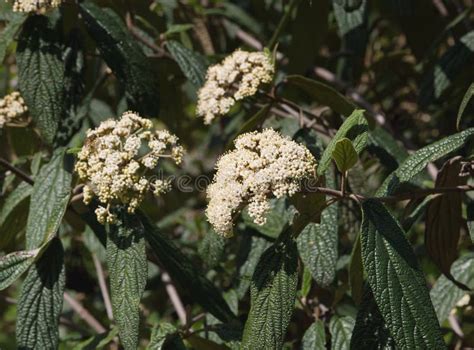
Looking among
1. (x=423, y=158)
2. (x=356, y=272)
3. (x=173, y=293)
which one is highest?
(x=173, y=293)

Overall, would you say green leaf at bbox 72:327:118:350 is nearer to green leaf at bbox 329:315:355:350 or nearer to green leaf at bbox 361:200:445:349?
green leaf at bbox 329:315:355:350

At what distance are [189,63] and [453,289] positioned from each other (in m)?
1.23

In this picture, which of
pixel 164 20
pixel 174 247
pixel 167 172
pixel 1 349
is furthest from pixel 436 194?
pixel 167 172

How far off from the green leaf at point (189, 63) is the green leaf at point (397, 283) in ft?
3.72

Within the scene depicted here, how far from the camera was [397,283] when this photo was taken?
1713mm

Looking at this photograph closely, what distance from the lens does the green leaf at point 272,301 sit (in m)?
1.77

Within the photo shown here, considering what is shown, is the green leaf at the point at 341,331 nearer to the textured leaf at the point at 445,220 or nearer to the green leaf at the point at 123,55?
the textured leaf at the point at 445,220

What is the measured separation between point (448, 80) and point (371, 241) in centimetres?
132

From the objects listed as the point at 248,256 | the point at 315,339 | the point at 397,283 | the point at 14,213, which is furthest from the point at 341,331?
the point at 14,213

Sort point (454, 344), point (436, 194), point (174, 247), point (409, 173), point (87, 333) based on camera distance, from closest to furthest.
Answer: point (409, 173)
point (436, 194)
point (174, 247)
point (454, 344)
point (87, 333)

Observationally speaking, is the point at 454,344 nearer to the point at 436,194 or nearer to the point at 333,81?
the point at 436,194

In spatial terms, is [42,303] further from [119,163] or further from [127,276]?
[119,163]

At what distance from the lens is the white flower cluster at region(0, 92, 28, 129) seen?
8.18ft

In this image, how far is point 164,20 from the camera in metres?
3.29
